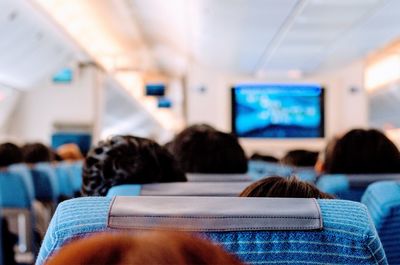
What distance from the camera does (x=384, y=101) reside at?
18.6 meters

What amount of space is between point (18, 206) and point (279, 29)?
372cm

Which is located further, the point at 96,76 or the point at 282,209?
the point at 96,76

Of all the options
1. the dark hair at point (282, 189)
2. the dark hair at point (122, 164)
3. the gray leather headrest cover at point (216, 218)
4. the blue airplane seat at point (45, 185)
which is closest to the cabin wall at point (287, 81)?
the blue airplane seat at point (45, 185)

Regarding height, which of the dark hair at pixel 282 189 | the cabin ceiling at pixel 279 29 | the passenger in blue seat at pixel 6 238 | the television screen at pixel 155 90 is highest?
the cabin ceiling at pixel 279 29

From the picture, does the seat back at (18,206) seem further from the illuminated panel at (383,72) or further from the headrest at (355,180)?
the illuminated panel at (383,72)

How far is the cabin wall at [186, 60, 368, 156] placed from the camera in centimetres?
916

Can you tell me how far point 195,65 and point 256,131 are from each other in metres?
2.37

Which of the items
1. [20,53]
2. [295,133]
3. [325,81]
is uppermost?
[20,53]

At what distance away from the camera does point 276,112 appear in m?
8.80

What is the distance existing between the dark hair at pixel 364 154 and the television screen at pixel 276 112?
512cm

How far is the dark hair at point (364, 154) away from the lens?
11.5 feet

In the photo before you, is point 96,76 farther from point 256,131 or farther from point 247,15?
point 247,15

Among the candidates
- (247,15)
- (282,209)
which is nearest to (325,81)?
(247,15)

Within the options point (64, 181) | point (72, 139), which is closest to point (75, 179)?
point (64, 181)
